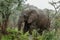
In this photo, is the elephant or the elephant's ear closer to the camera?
the elephant

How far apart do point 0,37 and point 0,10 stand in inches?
20.8

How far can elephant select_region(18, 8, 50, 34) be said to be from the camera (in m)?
6.85

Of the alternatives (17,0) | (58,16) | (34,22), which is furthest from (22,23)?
(17,0)

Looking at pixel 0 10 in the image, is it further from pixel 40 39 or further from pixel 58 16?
pixel 58 16

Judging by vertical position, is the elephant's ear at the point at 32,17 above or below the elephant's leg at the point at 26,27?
above

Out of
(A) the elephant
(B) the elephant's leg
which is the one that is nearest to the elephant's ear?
(A) the elephant

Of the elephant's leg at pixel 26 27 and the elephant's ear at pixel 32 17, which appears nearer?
the elephant's leg at pixel 26 27

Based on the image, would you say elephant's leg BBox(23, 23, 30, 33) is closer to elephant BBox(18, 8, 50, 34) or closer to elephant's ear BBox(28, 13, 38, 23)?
elephant BBox(18, 8, 50, 34)

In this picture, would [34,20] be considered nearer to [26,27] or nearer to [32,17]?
[32,17]

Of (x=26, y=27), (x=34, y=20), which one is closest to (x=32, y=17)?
(x=34, y=20)

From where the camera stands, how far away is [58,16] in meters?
6.78

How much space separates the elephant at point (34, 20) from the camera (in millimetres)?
6848

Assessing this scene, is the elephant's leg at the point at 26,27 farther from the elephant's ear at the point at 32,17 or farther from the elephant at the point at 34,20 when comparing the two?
the elephant's ear at the point at 32,17

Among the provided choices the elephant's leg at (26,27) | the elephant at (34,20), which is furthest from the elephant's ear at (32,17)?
the elephant's leg at (26,27)
